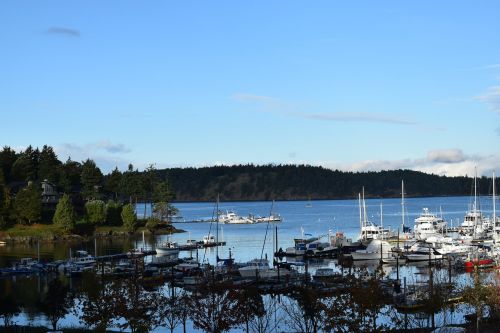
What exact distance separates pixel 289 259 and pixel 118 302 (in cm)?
5682

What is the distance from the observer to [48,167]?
15488 centimetres

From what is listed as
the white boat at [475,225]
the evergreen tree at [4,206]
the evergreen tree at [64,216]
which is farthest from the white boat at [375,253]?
the evergreen tree at [4,206]

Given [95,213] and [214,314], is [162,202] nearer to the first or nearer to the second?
[95,213]

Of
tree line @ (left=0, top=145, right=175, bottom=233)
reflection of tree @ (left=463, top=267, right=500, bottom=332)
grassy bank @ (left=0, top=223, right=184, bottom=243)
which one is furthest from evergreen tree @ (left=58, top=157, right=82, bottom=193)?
reflection of tree @ (left=463, top=267, right=500, bottom=332)

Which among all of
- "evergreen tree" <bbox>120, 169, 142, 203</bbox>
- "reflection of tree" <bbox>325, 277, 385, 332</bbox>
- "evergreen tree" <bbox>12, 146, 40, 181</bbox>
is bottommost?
"reflection of tree" <bbox>325, 277, 385, 332</bbox>

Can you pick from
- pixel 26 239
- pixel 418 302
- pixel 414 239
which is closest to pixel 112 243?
pixel 26 239

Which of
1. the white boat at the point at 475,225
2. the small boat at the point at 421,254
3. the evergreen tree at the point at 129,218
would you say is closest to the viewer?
the small boat at the point at 421,254

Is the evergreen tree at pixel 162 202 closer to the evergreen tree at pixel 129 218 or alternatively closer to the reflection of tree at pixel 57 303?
the evergreen tree at pixel 129 218

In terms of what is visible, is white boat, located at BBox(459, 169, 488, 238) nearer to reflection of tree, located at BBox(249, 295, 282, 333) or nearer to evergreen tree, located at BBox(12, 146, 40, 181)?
reflection of tree, located at BBox(249, 295, 282, 333)

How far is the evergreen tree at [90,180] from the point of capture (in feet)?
510

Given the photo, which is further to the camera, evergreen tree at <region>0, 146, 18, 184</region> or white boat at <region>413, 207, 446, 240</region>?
evergreen tree at <region>0, 146, 18, 184</region>

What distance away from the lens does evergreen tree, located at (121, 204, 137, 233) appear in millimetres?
138125

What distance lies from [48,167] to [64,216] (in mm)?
31509

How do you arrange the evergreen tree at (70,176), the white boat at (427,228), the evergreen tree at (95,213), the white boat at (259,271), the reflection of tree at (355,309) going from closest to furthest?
the reflection of tree at (355,309), the white boat at (259,271), the white boat at (427,228), the evergreen tree at (95,213), the evergreen tree at (70,176)
